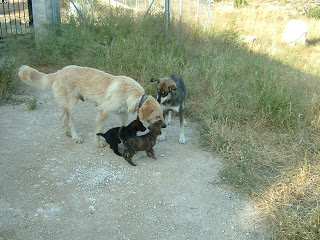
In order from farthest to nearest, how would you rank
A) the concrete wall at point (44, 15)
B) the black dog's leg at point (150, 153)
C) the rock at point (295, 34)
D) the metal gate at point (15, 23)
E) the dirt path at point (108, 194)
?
the rock at point (295, 34)
the metal gate at point (15, 23)
the concrete wall at point (44, 15)
the black dog's leg at point (150, 153)
the dirt path at point (108, 194)

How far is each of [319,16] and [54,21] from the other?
20132mm

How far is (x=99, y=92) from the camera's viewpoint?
5172 mm

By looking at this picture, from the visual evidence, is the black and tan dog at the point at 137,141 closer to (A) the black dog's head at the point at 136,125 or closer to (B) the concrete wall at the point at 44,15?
(A) the black dog's head at the point at 136,125

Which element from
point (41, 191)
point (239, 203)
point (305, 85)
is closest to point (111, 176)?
point (41, 191)

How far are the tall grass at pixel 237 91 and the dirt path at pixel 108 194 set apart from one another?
0.44 meters

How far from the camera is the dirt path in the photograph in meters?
3.56

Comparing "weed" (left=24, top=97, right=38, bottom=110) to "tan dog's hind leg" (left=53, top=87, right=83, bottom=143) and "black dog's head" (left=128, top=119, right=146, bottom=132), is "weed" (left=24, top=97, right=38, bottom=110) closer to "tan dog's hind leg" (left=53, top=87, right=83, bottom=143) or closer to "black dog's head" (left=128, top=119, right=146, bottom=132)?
"tan dog's hind leg" (left=53, top=87, right=83, bottom=143)

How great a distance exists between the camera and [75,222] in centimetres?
362

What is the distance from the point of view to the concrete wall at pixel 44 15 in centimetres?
1000

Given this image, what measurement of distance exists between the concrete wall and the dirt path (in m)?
5.25

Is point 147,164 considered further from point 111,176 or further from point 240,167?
point 240,167

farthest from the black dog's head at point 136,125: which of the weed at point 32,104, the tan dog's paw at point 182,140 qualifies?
the weed at point 32,104

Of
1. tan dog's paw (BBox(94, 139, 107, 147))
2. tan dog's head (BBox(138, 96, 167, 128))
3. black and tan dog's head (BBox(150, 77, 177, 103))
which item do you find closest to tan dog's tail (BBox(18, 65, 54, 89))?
tan dog's paw (BBox(94, 139, 107, 147))

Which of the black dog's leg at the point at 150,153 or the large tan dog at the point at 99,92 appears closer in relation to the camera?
the large tan dog at the point at 99,92
